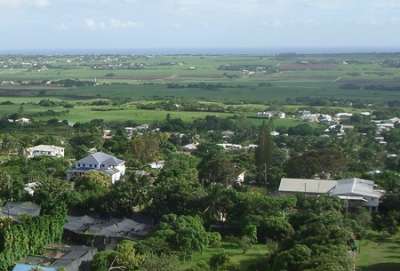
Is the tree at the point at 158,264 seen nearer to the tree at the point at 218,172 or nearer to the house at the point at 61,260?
the house at the point at 61,260

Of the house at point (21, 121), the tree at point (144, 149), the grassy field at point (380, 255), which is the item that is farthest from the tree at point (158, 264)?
the house at point (21, 121)

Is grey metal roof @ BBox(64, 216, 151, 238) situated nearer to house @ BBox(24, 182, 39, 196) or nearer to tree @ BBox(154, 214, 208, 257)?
Result: tree @ BBox(154, 214, 208, 257)

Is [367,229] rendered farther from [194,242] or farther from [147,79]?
[147,79]

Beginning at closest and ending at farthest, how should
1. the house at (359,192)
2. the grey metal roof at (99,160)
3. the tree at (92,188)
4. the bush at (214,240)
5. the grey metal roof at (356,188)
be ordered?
1. the bush at (214,240)
2. the tree at (92,188)
3. the house at (359,192)
4. the grey metal roof at (356,188)
5. the grey metal roof at (99,160)

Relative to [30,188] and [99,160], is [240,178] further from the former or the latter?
[30,188]

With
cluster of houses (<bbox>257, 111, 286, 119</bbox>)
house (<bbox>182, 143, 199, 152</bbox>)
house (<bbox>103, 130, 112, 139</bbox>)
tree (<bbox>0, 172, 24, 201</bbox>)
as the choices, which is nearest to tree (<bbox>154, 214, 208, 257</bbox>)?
tree (<bbox>0, 172, 24, 201</bbox>)
